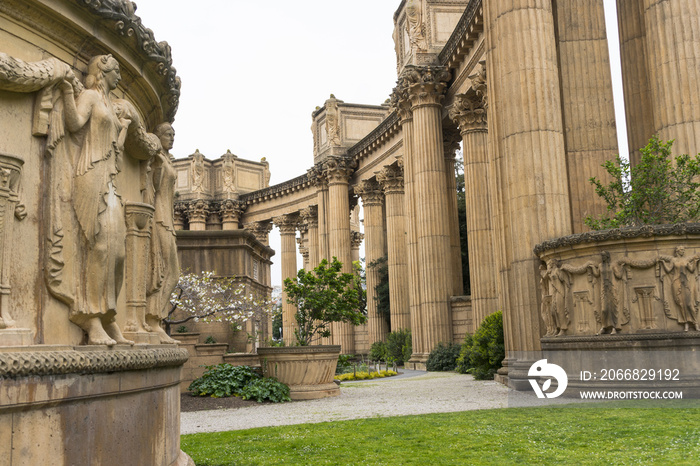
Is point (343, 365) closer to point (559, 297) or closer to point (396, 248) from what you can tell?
point (396, 248)

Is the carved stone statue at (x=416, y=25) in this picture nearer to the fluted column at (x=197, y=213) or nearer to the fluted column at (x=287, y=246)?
the fluted column at (x=287, y=246)

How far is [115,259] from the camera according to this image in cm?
489

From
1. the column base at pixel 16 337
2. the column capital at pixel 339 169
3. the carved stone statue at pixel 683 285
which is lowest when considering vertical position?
the column base at pixel 16 337

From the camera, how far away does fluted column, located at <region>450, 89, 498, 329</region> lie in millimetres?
28172

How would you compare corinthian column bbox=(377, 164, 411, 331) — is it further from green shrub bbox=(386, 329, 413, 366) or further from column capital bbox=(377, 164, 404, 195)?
green shrub bbox=(386, 329, 413, 366)

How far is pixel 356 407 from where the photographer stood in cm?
1477

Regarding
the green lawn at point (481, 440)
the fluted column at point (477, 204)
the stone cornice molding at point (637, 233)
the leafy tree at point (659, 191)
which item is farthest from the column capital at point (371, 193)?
the green lawn at point (481, 440)

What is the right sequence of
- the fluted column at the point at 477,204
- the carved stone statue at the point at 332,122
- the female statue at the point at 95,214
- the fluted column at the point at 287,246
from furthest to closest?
the fluted column at the point at 287,246, the carved stone statue at the point at 332,122, the fluted column at the point at 477,204, the female statue at the point at 95,214

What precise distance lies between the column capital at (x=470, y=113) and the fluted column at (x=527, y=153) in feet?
38.0

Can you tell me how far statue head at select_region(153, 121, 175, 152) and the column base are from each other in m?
3.23

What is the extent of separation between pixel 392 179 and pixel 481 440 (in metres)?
32.8

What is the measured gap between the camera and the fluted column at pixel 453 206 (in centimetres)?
3338

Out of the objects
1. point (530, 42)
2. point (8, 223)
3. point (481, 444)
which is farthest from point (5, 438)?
point (530, 42)

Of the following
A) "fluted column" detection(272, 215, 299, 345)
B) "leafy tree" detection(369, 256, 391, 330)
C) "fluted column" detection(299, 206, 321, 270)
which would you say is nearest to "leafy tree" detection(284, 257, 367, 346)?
"leafy tree" detection(369, 256, 391, 330)
